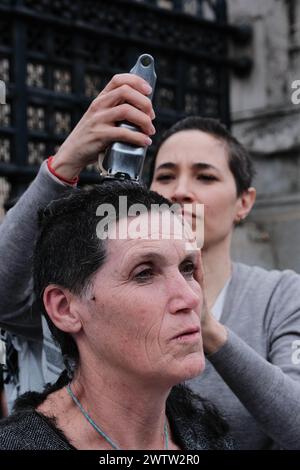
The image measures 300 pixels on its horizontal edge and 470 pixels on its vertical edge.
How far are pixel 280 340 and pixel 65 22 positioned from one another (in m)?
3.26

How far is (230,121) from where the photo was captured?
5.80 m

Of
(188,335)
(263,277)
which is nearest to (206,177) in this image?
(263,277)

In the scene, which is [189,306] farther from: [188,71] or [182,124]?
[188,71]

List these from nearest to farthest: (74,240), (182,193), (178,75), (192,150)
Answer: (74,240) < (182,193) < (192,150) < (178,75)

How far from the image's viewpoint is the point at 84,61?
5.11 m

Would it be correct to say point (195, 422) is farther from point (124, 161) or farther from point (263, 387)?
point (124, 161)

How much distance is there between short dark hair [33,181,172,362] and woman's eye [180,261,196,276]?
180 mm

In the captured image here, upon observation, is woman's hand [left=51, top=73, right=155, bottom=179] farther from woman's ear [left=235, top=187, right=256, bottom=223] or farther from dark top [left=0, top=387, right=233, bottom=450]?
woman's ear [left=235, top=187, right=256, bottom=223]

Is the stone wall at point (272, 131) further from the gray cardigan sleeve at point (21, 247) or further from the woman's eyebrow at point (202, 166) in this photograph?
the gray cardigan sleeve at point (21, 247)

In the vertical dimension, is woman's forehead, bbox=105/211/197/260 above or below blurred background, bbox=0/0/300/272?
below

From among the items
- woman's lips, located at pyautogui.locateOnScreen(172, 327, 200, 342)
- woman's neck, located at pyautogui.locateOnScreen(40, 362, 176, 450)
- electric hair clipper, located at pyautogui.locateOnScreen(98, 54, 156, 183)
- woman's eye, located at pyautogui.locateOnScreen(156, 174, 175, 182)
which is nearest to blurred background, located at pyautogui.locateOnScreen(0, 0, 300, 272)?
woman's eye, located at pyautogui.locateOnScreen(156, 174, 175, 182)

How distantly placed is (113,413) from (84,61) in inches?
147

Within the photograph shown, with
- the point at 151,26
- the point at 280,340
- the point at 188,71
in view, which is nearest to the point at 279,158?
the point at 188,71

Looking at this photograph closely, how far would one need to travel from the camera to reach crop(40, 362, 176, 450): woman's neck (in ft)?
5.78
